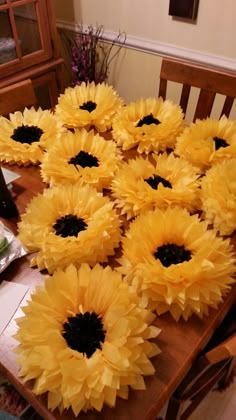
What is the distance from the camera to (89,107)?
121cm

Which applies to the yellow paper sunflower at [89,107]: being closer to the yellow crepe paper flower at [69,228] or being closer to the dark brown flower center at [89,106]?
the dark brown flower center at [89,106]

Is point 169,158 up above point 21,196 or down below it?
above

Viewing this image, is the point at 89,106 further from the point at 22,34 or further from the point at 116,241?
the point at 22,34

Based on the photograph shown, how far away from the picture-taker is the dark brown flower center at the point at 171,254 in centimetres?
69

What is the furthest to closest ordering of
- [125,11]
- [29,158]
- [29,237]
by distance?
[125,11] < [29,158] < [29,237]

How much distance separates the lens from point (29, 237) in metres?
0.77

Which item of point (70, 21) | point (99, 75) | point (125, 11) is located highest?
point (125, 11)

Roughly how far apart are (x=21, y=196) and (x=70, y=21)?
1898 millimetres

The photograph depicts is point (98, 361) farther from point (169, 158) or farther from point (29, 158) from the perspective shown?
point (29, 158)

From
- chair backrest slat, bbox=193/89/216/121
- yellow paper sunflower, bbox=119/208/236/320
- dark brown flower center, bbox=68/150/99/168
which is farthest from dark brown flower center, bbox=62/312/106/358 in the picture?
chair backrest slat, bbox=193/89/216/121

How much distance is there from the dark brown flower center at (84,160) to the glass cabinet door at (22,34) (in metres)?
1.15

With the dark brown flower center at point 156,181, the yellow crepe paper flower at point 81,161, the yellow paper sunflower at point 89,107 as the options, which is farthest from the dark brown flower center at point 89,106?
the dark brown flower center at point 156,181

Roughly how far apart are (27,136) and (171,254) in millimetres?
639

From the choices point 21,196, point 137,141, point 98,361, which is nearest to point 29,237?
point 21,196
